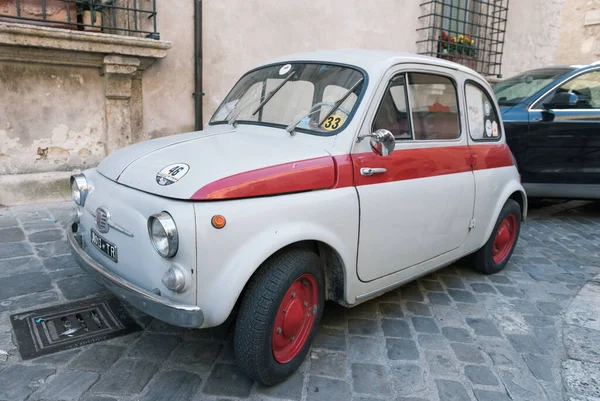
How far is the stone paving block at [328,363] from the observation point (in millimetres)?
2625

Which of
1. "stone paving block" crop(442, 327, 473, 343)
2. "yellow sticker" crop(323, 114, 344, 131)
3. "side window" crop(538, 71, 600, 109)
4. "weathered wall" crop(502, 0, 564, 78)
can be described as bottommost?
"stone paving block" crop(442, 327, 473, 343)

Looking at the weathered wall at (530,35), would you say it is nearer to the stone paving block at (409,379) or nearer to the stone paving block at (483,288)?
the stone paving block at (483,288)

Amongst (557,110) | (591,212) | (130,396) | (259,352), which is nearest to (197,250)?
(259,352)

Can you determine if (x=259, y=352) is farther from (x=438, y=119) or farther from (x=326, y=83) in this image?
(x=438, y=119)

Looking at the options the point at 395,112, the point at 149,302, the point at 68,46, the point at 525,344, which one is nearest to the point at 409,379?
the point at 525,344

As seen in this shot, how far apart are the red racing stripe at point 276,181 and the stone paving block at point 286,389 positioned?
1.03 m

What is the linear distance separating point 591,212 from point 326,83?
570 centimetres

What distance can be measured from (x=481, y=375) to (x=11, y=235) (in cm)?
410

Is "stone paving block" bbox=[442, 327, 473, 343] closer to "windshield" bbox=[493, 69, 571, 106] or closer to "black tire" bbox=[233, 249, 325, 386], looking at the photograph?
"black tire" bbox=[233, 249, 325, 386]

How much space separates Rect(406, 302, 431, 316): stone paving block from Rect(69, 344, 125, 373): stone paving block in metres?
1.99

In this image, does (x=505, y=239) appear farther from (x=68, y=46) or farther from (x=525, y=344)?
(x=68, y=46)

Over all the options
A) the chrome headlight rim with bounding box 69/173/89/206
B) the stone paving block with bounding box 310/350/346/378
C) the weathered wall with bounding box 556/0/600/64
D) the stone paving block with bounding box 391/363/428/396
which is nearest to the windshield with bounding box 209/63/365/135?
the chrome headlight rim with bounding box 69/173/89/206

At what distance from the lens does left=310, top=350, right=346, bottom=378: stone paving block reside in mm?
2625

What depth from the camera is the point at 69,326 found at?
9.55 ft
